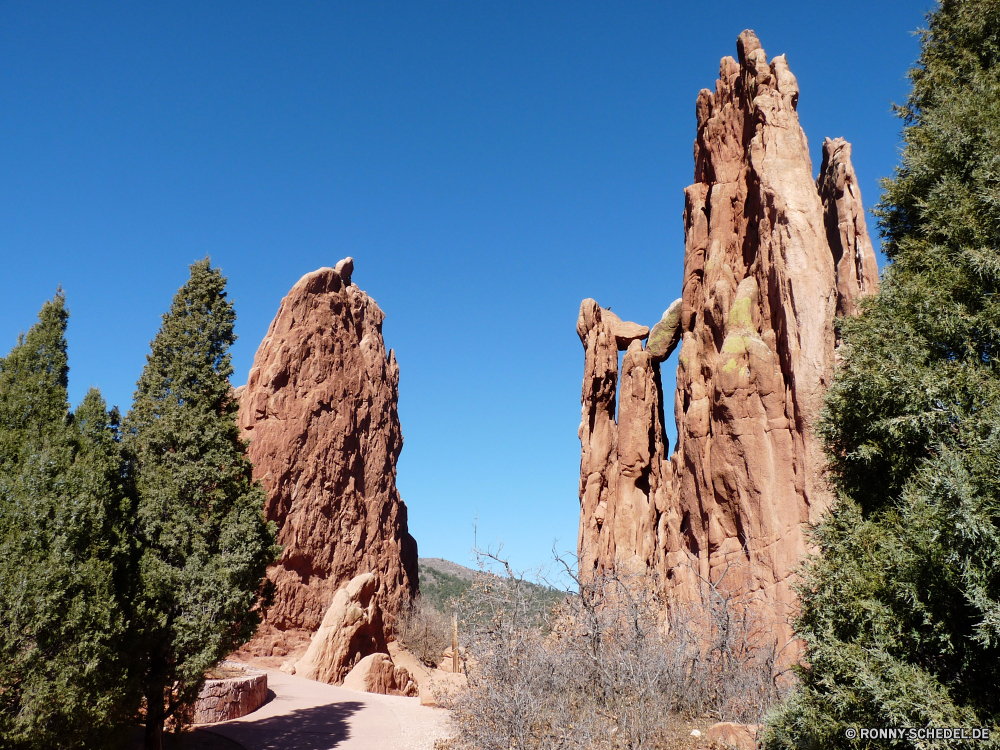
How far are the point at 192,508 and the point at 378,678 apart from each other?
11.7m

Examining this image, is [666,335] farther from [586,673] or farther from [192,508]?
[192,508]

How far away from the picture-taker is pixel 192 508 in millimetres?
10695

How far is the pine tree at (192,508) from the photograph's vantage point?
9.88 metres

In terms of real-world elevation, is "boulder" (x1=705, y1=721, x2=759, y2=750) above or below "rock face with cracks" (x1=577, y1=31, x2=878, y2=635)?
below

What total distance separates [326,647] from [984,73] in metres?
22.2

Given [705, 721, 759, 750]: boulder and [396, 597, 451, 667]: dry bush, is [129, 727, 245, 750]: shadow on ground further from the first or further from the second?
[396, 597, 451, 667]: dry bush

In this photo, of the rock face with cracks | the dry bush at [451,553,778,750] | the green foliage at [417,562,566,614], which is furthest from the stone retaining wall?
the rock face with cracks

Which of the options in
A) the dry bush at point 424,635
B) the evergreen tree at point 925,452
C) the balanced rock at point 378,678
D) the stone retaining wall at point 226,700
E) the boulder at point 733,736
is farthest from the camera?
the dry bush at point 424,635

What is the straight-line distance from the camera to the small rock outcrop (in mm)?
21312

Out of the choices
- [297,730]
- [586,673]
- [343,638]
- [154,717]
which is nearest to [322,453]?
[343,638]

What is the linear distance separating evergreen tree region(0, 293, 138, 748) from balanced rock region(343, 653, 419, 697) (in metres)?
12.0

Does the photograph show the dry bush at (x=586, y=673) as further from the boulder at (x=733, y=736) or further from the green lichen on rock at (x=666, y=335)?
the green lichen on rock at (x=666, y=335)

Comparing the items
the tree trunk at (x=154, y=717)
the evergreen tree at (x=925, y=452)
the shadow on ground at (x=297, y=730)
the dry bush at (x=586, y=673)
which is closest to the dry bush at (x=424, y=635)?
the shadow on ground at (x=297, y=730)

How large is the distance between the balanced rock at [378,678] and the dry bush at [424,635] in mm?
7566
